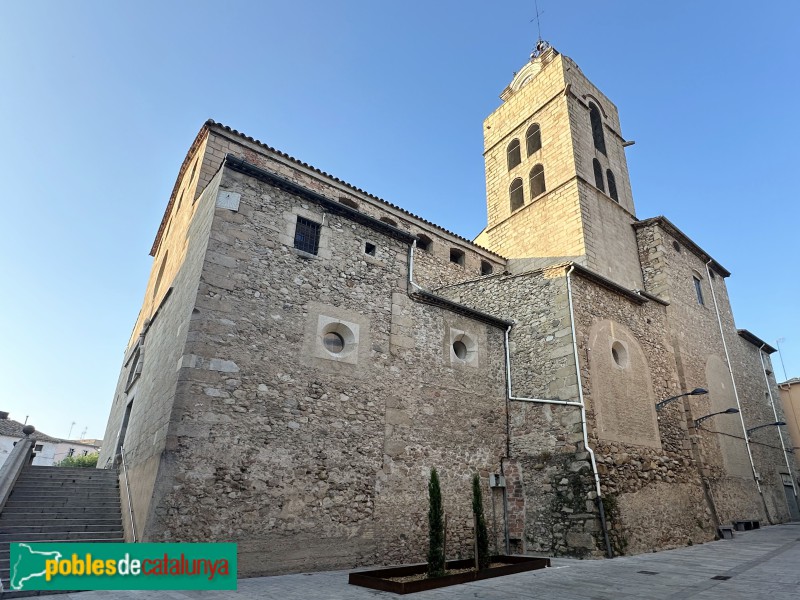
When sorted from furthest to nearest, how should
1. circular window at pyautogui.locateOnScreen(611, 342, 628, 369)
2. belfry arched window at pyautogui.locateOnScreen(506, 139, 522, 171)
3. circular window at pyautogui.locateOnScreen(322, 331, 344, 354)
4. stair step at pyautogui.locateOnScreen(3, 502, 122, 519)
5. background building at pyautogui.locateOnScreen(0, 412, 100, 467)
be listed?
background building at pyautogui.locateOnScreen(0, 412, 100, 467), belfry arched window at pyautogui.locateOnScreen(506, 139, 522, 171), circular window at pyautogui.locateOnScreen(611, 342, 628, 369), circular window at pyautogui.locateOnScreen(322, 331, 344, 354), stair step at pyautogui.locateOnScreen(3, 502, 122, 519)

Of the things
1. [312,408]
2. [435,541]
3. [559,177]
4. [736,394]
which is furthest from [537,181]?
[435,541]

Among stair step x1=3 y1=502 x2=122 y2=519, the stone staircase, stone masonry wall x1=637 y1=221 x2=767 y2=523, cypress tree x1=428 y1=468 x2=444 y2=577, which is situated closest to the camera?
cypress tree x1=428 y1=468 x2=444 y2=577

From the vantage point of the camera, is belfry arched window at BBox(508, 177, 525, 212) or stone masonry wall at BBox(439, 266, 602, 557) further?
belfry arched window at BBox(508, 177, 525, 212)

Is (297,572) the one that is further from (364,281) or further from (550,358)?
(550,358)

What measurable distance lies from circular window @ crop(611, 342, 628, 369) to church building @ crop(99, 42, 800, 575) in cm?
6

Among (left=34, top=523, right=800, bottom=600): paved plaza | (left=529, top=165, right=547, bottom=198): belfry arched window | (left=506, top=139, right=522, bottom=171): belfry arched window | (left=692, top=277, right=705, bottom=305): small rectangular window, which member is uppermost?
(left=506, top=139, right=522, bottom=171): belfry arched window

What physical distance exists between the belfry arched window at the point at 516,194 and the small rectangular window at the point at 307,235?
1194cm

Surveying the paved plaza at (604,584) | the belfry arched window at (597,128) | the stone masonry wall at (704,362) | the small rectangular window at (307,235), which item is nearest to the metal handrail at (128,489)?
the paved plaza at (604,584)

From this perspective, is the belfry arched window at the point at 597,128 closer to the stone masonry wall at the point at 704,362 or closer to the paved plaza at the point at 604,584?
the stone masonry wall at the point at 704,362

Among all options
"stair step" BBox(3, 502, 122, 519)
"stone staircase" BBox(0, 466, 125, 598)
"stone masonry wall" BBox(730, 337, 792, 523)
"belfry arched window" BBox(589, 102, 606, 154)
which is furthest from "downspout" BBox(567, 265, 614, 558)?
"stone masonry wall" BBox(730, 337, 792, 523)

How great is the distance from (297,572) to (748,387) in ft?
66.5

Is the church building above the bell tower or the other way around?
the other way around

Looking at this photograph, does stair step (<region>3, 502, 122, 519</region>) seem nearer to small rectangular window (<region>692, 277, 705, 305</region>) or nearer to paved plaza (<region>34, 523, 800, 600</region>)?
paved plaza (<region>34, 523, 800, 600</region>)

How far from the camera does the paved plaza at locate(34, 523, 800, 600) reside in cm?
638
